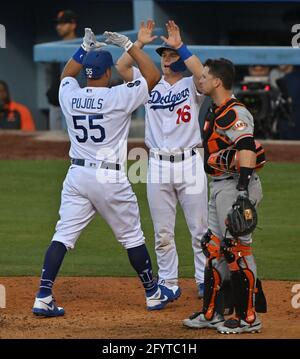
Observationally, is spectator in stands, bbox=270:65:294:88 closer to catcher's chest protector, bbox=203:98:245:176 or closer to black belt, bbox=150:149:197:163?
black belt, bbox=150:149:197:163

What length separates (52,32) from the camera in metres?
19.4

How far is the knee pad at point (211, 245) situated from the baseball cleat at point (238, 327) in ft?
1.38

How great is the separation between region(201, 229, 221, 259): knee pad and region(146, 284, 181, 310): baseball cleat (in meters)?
0.75

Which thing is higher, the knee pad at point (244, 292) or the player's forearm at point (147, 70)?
the player's forearm at point (147, 70)

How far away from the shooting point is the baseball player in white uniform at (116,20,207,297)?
777cm

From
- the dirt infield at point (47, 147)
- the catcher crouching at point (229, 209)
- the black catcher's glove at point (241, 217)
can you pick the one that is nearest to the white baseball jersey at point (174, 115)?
the catcher crouching at point (229, 209)

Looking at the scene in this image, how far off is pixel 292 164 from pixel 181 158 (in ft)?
19.0

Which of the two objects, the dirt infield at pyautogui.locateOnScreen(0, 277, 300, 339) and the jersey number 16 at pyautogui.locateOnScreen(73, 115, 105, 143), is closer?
the dirt infield at pyautogui.locateOnScreen(0, 277, 300, 339)

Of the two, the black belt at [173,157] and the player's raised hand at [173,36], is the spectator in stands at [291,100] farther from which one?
the player's raised hand at [173,36]

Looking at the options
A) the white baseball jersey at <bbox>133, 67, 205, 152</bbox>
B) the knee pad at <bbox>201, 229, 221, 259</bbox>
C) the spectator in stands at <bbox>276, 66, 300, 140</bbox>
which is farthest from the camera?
the spectator in stands at <bbox>276, 66, 300, 140</bbox>

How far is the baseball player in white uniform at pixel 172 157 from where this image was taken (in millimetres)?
7766

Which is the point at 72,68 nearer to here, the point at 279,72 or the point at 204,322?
the point at 204,322

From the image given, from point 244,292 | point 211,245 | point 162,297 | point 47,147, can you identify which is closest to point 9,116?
point 47,147

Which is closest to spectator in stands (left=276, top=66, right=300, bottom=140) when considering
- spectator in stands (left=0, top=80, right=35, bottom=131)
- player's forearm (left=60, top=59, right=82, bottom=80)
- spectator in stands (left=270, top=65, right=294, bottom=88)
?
spectator in stands (left=270, top=65, right=294, bottom=88)
